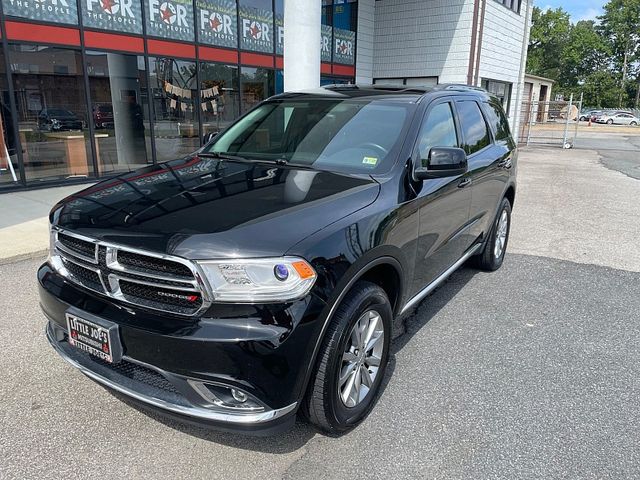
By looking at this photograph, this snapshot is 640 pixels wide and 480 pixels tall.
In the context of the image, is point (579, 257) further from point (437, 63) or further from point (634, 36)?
point (634, 36)

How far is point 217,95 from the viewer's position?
38.8 feet

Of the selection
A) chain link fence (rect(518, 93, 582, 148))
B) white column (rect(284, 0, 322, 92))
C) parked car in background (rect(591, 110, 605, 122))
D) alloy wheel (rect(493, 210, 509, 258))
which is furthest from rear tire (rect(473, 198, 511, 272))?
parked car in background (rect(591, 110, 605, 122))

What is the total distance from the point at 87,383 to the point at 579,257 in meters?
5.56

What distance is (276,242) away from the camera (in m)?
2.18

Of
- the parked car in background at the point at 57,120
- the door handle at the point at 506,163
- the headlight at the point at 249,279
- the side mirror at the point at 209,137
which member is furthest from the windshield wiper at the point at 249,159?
the parked car in background at the point at 57,120

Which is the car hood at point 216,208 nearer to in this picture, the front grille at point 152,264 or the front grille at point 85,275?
the front grille at point 152,264

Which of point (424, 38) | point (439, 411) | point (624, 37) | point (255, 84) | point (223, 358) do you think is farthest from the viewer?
point (624, 37)

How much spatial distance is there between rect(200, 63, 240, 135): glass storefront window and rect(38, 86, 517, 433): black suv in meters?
8.67

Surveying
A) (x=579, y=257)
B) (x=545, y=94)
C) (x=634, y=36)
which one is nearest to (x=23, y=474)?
(x=579, y=257)

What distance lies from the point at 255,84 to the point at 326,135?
9872 mm

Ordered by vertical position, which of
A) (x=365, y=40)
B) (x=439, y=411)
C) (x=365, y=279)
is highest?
(x=365, y=40)

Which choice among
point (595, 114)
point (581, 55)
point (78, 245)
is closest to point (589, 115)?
point (595, 114)

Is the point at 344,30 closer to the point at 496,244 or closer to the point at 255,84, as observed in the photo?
the point at 255,84

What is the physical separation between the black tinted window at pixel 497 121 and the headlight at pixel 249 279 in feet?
11.8
